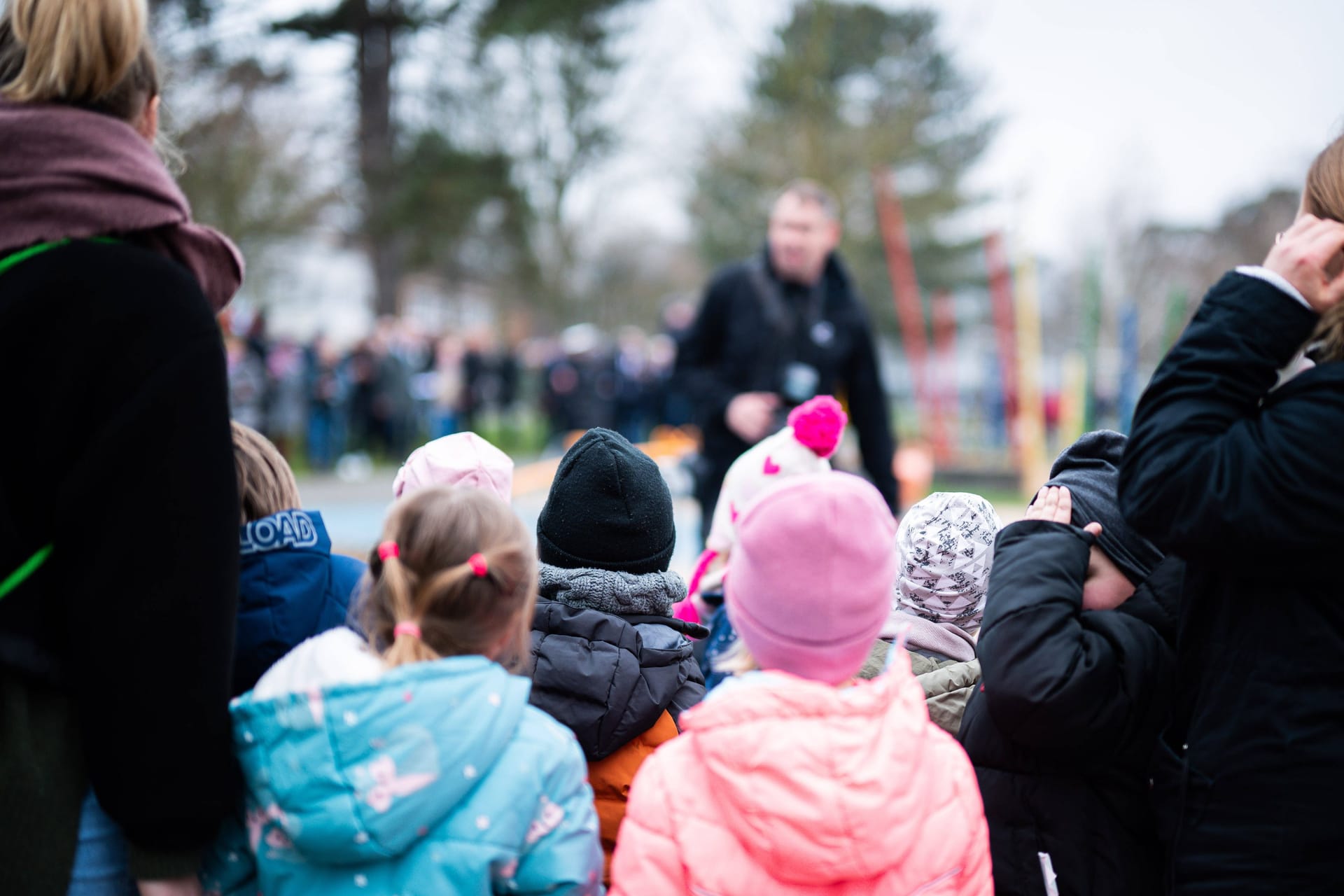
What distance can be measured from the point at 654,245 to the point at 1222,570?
4361 centimetres

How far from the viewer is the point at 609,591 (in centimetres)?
251

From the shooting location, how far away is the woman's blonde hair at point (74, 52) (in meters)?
1.63

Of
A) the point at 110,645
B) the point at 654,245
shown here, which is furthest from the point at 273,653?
the point at 654,245

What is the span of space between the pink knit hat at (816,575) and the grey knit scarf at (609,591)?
2.06 ft

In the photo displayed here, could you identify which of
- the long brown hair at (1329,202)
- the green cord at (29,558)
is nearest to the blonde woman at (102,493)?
the green cord at (29,558)

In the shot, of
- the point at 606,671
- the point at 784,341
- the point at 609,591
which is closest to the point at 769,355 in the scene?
the point at 784,341

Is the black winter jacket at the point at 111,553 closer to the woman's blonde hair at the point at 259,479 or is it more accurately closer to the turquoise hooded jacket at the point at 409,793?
the turquoise hooded jacket at the point at 409,793

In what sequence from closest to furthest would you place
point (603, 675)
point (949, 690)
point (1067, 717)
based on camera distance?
1. point (1067, 717)
2. point (603, 675)
3. point (949, 690)

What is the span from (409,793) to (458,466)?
3.89 ft

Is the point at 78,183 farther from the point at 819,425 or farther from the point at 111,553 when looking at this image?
the point at 819,425

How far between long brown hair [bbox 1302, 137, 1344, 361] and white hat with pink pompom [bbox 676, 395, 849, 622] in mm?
1627

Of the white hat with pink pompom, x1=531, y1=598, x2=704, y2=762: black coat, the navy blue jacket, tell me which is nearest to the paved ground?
the white hat with pink pompom

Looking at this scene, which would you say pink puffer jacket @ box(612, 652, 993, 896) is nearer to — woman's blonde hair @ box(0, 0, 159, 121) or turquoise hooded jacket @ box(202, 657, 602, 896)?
turquoise hooded jacket @ box(202, 657, 602, 896)

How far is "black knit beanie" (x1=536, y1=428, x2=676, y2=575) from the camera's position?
262 centimetres
